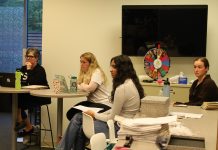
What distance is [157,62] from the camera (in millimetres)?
4691

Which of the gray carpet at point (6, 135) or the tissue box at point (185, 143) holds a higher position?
the tissue box at point (185, 143)

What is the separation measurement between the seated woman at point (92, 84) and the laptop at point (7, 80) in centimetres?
79

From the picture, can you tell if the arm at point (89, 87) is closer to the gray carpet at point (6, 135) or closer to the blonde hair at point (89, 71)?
the blonde hair at point (89, 71)

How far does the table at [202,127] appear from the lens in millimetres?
1925

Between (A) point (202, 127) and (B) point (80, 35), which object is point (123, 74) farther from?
(B) point (80, 35)

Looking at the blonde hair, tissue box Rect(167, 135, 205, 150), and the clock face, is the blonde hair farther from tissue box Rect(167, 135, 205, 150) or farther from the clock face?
tissue box Rect(167, 135, 205, 150)

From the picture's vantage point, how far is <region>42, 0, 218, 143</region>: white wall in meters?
5.04

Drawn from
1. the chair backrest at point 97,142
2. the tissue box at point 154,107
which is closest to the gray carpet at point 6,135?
the chair backrest at point 97,142

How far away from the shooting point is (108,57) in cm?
513

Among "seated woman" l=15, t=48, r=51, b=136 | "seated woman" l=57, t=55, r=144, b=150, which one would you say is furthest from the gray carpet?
"seated woman" l=57, t=55, r=144, b=150

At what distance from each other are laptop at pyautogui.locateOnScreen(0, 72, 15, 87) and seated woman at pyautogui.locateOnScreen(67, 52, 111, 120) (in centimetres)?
79

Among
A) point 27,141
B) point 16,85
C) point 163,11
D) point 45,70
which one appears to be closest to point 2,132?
point 27,141

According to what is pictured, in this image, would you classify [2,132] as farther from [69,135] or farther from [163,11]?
[163,11]

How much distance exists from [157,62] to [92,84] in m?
0.92
